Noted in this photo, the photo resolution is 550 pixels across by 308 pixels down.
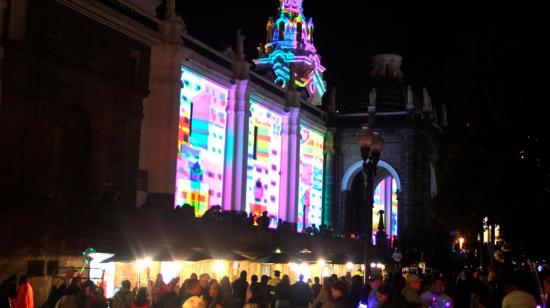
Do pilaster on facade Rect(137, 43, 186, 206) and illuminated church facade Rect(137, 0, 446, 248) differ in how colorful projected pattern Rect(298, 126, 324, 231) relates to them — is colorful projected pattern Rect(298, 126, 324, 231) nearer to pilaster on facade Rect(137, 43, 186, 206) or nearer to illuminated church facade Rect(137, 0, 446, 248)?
illuminated church facade Rect(137, 0, 446, 248)

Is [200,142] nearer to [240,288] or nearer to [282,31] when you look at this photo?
[240,288]

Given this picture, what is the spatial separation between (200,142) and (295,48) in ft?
84.9

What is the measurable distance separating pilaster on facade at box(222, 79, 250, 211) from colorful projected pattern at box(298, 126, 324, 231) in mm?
10154

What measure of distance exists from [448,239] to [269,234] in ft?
99.0

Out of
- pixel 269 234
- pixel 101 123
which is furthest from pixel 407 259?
pixel 101 123

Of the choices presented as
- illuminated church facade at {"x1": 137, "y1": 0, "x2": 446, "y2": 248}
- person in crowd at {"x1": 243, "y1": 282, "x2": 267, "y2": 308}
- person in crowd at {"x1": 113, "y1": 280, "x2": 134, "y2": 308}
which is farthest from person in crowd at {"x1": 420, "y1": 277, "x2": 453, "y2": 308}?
illuminated church facade at {"x1": 137, "y1": 0, "x2": 446, "y2": 248}

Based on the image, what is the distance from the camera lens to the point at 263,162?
46.2 m

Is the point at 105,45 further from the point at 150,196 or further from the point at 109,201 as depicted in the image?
the point at 109,201

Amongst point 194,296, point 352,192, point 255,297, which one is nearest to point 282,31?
point 352,192

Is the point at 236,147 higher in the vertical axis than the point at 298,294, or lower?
higher

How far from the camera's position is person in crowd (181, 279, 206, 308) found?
11.9 meters

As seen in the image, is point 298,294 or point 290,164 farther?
point 290,164

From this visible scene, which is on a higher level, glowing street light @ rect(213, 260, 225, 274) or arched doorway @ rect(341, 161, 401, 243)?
arched doorway @ rect(341, 161, 401, 243)

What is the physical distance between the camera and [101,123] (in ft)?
100
